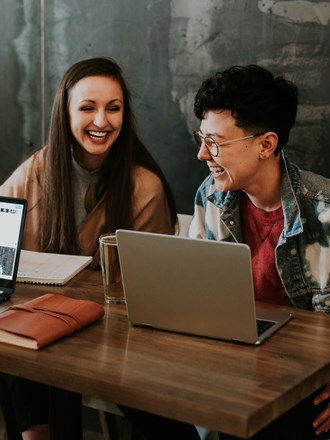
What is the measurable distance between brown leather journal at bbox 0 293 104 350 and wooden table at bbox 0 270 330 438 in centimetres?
2

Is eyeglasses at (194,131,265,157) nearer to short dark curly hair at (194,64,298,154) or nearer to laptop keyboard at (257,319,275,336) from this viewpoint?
short dark curly hair at (194,64,298,154)

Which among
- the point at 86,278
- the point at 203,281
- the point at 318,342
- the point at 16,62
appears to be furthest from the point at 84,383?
the point at 16,62

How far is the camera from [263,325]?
1.88 metres

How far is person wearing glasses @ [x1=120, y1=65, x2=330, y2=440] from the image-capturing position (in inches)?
85.7

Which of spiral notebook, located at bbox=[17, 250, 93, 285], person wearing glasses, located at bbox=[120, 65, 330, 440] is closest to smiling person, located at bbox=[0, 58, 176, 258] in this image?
spiral notebook, located at bbox=[17, 250, 93, 285]

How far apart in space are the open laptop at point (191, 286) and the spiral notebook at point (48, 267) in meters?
0.38

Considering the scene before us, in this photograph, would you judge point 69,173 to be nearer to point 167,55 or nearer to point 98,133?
point 98,133

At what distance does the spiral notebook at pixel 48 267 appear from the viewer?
222cm

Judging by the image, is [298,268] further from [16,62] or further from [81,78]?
[16,62]

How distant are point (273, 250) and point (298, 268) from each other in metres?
0.10

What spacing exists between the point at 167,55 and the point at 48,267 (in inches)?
42.5

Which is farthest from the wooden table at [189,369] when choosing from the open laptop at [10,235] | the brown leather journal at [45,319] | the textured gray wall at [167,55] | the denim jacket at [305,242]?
the textured gray wall at [167,55]

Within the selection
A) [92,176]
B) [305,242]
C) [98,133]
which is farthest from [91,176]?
[305,242]

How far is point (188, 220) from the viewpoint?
9.71 ft
